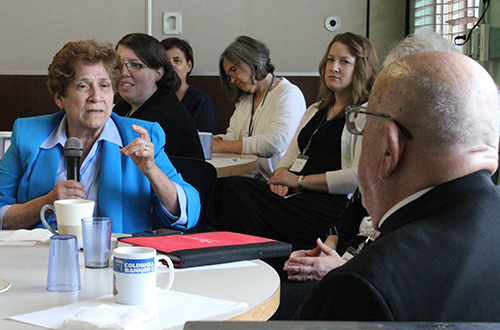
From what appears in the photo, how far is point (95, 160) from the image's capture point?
6.75 ft

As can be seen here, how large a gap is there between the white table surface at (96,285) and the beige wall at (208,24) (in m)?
4.34

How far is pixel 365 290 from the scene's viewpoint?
82cm

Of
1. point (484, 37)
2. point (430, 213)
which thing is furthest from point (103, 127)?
point (484, 37)

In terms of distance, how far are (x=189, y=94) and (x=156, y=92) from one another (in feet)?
6.12

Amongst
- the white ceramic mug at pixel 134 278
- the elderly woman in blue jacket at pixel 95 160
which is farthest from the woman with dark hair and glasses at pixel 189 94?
the white ceramic mug at pixel 134 278

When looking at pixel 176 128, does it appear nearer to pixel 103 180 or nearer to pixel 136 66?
pixel 136 66

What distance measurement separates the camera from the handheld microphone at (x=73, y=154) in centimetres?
182

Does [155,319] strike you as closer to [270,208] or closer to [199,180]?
[199,180]

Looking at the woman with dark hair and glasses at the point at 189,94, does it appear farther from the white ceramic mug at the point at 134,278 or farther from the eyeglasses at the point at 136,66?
the white ceramic mug at the point at 134,278

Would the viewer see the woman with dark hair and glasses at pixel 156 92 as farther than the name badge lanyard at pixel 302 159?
No

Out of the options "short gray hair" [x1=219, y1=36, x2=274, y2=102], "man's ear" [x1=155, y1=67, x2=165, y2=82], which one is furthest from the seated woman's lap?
"short gray hair" [x1=219, y1=36, x2=274, y2=102]

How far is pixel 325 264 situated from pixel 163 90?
1593 millimetres

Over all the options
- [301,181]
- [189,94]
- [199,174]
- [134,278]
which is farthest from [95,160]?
[189,94]

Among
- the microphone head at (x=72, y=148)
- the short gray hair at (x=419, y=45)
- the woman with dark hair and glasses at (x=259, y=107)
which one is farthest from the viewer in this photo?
the woman with dark hair and glasses at (x=259, y=107)
